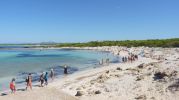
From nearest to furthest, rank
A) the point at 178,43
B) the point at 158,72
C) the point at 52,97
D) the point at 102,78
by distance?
the point at 52,97
the point at 158,72
the point at 102,78
the point at 178,43

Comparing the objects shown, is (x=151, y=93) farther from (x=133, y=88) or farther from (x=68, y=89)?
(x=68, y=89)

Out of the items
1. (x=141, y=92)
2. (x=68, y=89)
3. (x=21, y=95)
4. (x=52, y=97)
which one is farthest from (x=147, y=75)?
(x=21, y=95)

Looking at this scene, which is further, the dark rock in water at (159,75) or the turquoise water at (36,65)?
the turquoise water at (36,65)

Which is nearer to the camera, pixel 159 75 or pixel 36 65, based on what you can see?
pixel 159 75

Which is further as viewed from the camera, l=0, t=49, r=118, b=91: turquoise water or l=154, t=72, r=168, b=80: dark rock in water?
l=0, t=49, r=118, b=91: turquoise water

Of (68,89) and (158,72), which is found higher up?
(158,72)

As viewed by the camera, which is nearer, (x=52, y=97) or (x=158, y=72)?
(x=52, y=97)

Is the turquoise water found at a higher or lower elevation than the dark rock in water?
lower

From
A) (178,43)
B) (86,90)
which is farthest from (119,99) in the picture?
(178,43)

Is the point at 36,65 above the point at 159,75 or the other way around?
the other way around

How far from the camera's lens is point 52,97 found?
60.8 ft

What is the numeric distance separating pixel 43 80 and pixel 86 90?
5.83 meters

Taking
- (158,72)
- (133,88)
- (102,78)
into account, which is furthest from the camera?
(102,78)

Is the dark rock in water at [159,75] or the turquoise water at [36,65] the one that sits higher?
the dark rock in water at [159,75]
